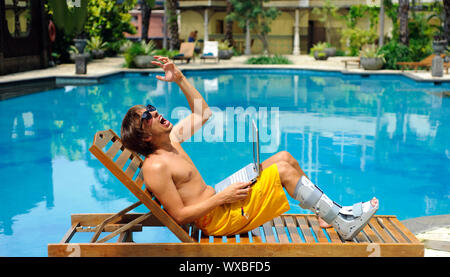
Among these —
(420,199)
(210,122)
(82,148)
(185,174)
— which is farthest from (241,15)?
(185,174)

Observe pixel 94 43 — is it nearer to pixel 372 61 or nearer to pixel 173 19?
pixel 173 19

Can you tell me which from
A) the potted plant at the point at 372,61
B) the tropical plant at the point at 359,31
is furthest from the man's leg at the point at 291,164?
the tropical plant at the point at 359,31

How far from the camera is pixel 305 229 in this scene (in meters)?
3.20

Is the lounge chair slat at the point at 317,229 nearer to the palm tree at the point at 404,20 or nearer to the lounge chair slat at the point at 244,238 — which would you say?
the lounge chair slat at the point at 244,238

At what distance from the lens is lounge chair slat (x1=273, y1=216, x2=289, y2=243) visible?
293 centimetres

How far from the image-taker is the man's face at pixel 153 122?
9.62 ft

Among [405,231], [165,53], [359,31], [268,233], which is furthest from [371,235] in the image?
[359,31]

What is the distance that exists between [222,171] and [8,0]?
13361 mm

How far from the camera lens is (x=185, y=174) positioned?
2994mm

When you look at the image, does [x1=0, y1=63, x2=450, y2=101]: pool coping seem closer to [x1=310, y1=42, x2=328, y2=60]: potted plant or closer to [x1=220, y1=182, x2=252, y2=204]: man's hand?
[x1=310, y1=42, x2=328, y2=60]: potted plant

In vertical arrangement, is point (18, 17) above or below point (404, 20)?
above

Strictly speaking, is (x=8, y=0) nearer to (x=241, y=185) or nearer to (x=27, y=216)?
(x=27, y=216)

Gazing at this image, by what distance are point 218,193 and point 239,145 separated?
5536 mm

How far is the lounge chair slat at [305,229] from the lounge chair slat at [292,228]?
38mm
